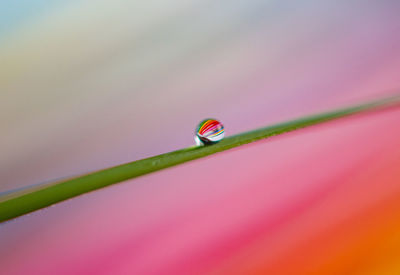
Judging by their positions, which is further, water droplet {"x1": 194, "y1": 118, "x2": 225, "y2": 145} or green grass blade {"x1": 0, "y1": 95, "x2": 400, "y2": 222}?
water droplet {"x1": 194, "y1": 118, "x2": 225, "y2": 145}

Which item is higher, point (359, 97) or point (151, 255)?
point (359, 97)

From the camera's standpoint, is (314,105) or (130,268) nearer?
(130,268)

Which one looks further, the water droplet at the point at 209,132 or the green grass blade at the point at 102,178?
the water droplet at the point at 209,132

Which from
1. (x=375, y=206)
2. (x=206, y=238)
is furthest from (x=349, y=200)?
(x=206, y=238)

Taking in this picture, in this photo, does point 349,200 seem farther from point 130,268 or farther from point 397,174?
point 130,268

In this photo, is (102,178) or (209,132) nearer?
(102,178)

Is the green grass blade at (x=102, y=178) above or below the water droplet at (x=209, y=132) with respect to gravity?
below

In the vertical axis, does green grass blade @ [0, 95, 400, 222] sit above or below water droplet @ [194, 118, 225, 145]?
below

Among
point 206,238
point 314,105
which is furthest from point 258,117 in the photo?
point 206,238
